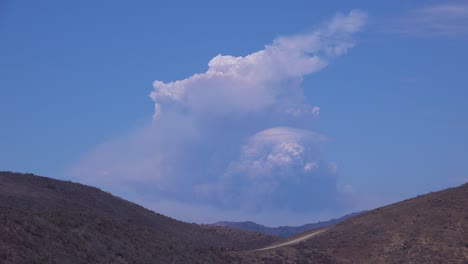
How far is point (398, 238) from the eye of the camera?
52469mm

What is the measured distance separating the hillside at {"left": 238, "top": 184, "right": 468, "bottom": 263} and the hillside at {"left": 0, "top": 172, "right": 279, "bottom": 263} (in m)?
8.62

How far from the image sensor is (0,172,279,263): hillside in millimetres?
26984

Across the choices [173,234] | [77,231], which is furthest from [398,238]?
[77,231]

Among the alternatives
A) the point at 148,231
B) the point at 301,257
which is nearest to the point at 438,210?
the point at 301,257

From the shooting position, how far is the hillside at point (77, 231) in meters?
27.0

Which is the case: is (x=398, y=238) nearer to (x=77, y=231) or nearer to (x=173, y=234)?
(x=173, y=234)

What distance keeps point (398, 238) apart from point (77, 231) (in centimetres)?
2986

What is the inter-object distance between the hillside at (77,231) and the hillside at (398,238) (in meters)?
8.62

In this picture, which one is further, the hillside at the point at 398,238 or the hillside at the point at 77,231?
the hillside at the point at 398,238

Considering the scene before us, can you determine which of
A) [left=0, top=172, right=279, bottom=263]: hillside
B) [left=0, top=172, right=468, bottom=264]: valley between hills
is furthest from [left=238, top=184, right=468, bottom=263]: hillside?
[left=0, top=172, right=279, bottom=263]: hillside

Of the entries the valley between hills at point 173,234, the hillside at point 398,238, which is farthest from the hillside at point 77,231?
the hillside at point 398,238

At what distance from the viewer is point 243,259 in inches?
1711

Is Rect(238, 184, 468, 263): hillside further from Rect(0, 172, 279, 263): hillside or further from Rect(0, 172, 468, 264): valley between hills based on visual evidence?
Rect(0, 172, 279, 263): hillside

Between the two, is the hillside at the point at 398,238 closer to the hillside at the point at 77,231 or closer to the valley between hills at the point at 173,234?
the valley between hills at the point at 173,234
